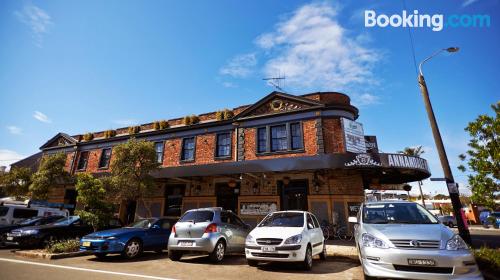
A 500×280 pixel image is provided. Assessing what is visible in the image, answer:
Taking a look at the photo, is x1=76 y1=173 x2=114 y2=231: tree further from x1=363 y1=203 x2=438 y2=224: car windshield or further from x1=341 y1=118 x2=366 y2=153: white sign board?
x1=341 y1=118 x2=366 y2=153: white sign board

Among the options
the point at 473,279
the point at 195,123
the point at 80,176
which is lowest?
the point at 473,279

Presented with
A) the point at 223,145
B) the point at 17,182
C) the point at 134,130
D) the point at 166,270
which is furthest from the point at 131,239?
the point at 17,182

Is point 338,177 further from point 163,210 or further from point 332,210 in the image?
point 163,210

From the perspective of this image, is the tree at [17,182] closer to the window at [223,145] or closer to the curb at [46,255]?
the curb at [46,255]

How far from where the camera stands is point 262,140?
1748 centimetres

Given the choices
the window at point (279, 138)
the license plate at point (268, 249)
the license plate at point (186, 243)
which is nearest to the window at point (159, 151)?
the window at point (279, 138)

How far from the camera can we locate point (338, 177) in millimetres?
14953

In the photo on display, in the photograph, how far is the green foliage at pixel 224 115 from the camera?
19.0 meters

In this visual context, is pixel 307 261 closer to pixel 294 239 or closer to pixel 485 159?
pixel 294 239

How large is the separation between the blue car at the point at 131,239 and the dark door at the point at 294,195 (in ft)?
24.7

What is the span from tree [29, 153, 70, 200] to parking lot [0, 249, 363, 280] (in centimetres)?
1435

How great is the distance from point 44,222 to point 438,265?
638 inches

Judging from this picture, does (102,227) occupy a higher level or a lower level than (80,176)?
lower

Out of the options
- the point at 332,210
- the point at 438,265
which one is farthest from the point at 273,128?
the point at 438,265
